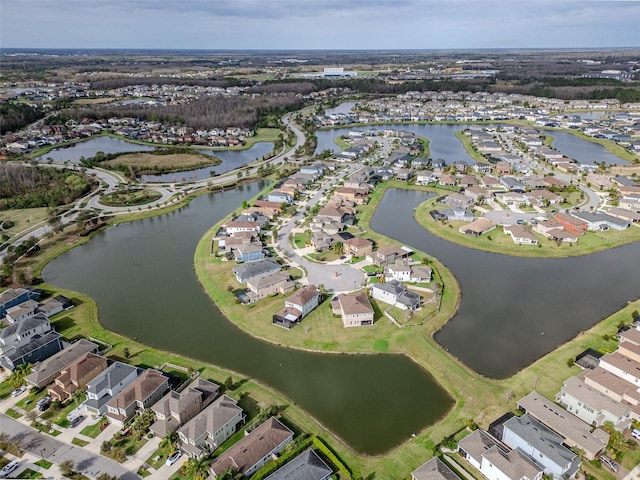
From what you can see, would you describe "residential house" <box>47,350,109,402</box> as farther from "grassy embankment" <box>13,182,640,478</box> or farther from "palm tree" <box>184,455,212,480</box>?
"palm tree" <box>184,455,212,480</box>

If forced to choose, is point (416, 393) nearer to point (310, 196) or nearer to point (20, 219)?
point (310, 196)

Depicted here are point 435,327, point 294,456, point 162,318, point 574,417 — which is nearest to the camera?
point 294,456

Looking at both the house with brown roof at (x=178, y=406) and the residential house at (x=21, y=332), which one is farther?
the residential house at (x=21, y=332)

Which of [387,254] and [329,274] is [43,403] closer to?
[329,274]

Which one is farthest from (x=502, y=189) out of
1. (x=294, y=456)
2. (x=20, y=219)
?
(x=20, y=219)

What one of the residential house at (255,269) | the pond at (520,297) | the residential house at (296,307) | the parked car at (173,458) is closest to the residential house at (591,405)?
the pond at (520,297)

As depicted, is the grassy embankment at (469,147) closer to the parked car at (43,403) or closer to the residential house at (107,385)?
the residential house at (107,385)
